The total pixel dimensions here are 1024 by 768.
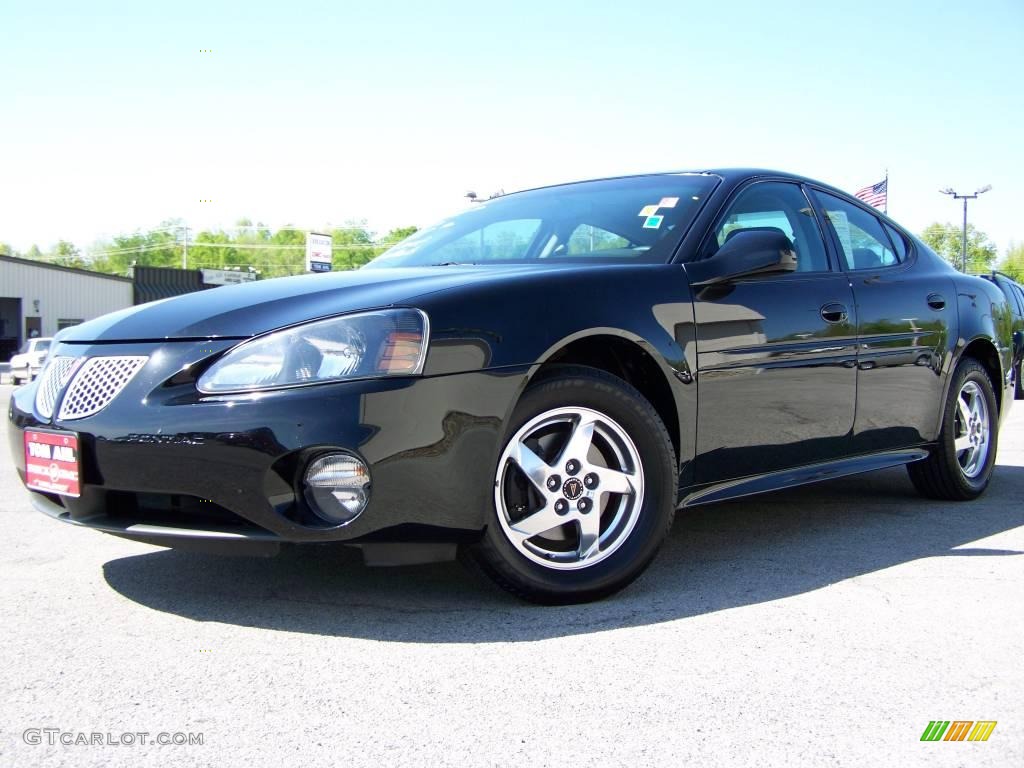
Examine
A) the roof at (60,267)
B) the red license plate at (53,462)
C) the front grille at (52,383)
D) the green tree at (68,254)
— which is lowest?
the red license plate at (53,462)

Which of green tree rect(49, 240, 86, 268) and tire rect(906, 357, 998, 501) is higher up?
green tree rect(49, 240, 86, 268)

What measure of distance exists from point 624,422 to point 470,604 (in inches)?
28.6

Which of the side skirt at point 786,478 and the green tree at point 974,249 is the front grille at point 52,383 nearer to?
the side skirt at point 786,478

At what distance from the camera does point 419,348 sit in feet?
9.04

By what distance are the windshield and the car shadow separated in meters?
1.15

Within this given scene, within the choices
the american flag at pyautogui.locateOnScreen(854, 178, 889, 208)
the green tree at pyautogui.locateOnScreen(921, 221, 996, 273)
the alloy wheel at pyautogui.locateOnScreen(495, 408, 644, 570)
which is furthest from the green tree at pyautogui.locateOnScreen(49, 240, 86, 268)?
the alloy wheel at pyautogui.locateOnScreen(495, 408, 644, 570)

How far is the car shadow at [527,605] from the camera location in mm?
2895

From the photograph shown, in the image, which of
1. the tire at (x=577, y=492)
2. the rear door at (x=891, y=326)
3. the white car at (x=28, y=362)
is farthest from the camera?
the white car at (x=28, y=362)

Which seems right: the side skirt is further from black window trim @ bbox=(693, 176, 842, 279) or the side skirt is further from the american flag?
the american flag

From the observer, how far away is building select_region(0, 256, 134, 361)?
46.6 metres

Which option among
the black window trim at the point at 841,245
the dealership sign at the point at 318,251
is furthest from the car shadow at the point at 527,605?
the dealership sign at the point at 318,251

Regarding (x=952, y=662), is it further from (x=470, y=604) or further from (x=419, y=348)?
(x=419, y=348)

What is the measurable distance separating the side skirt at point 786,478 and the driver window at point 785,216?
793mm

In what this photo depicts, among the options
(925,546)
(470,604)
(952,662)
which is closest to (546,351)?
(470,604)
